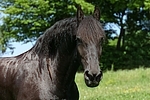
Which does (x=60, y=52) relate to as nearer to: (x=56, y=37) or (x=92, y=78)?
(x=56, y=37)

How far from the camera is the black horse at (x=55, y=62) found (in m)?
4.50

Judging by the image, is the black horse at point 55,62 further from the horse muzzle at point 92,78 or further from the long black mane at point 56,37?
the horse muzzle at point 92,78

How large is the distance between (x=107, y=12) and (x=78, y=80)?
15.6m

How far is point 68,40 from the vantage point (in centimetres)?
482

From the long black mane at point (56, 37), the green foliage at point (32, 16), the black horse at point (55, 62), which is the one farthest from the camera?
the green foliage at point (32, 16)

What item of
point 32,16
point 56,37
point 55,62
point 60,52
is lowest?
point 32,16

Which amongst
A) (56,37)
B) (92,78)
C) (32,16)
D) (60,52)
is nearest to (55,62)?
(60,52)

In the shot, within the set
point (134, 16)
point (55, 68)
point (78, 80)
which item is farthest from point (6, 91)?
point (134, 16)

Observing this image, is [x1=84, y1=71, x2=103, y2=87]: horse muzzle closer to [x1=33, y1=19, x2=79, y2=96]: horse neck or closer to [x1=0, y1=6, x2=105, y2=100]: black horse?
[x1=0, y1=6, x2=105, y2=100]: black horse

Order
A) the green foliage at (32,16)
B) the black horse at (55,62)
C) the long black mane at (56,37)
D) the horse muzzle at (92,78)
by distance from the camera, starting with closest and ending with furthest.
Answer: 1. the horse muzzle at (92,78)
2. the black horse at (55,62)
3. the long black mane at (56,37)
4. the green foliage at (32,16)

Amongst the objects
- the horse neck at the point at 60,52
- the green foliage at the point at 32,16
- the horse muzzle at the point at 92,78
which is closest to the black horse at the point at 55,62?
the horse neck at the point at 60,52

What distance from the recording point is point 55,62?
5.04m

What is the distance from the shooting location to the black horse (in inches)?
177

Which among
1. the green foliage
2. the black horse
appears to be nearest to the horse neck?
the black horse
